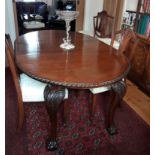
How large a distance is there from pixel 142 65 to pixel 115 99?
118 centimetres

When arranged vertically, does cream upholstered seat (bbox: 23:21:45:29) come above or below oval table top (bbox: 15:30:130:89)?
above

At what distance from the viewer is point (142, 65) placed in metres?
2.54

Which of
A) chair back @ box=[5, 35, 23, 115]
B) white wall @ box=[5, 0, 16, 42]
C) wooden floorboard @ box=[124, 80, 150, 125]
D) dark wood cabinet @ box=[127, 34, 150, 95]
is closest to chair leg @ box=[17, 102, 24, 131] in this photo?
chair back @ box=[5, 35, 23, 115]

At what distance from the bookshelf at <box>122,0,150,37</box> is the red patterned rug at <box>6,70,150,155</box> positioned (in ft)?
3.95

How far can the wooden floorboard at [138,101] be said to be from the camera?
2.12 meters

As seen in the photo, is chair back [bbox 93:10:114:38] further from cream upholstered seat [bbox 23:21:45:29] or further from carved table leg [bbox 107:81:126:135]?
cream upholstered seat [bbox 23:21:45:29]

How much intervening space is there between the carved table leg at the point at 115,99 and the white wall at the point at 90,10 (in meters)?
2.69

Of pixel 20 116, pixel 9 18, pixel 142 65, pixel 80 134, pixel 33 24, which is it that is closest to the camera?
pixel 20 116

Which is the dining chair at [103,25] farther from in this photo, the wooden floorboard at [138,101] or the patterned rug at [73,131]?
the patterned rug at [73,131]

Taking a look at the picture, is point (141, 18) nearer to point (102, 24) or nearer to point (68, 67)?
point (102, 24)

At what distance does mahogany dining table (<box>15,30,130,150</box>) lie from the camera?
1.26 m

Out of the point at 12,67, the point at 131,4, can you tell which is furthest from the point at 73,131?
the point at 131,4

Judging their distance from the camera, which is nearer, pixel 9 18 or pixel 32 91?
pixel 32 91
